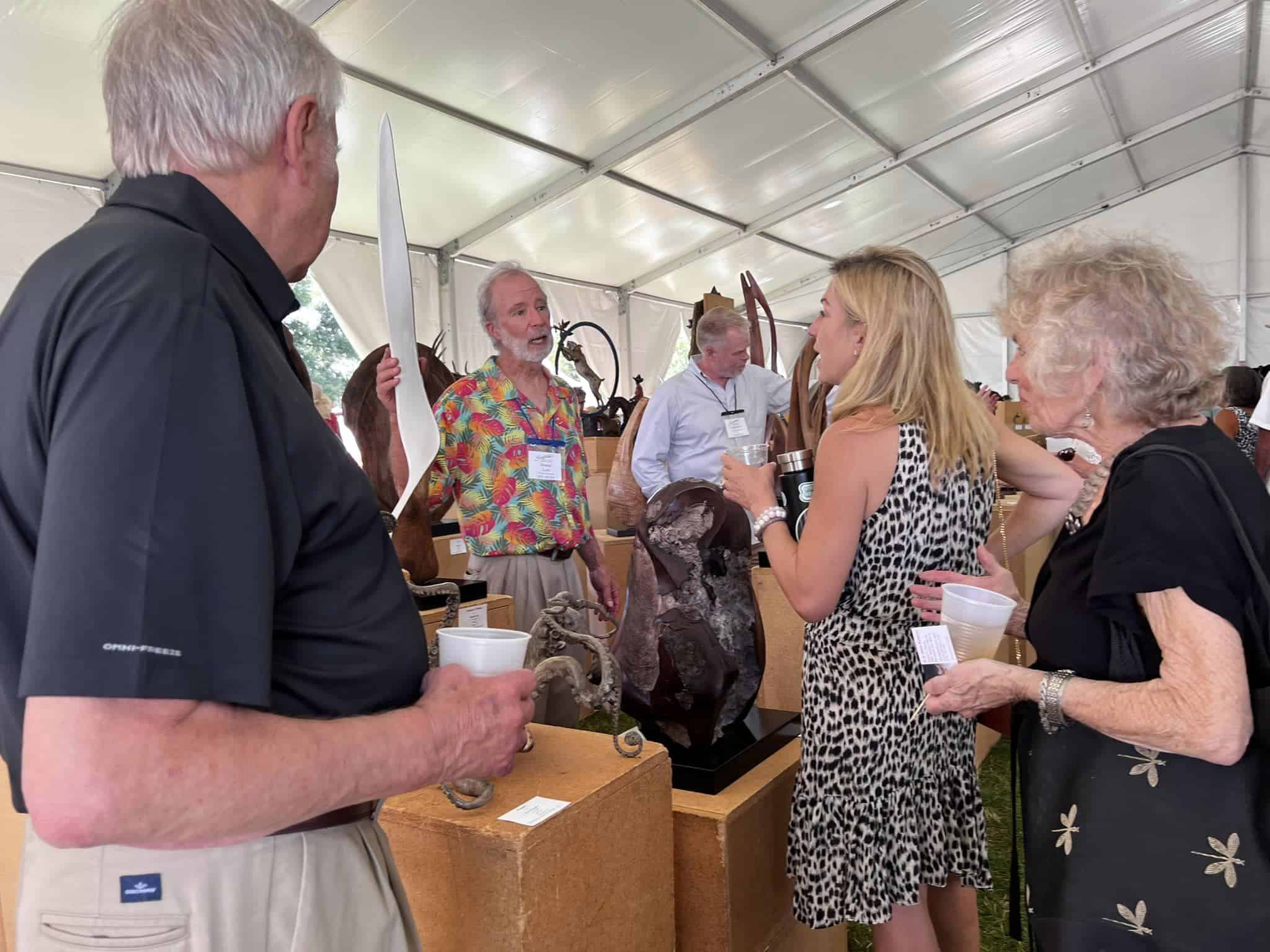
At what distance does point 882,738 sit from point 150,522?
1.29 m

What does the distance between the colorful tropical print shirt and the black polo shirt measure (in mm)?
1804

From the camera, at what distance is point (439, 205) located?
684 cm

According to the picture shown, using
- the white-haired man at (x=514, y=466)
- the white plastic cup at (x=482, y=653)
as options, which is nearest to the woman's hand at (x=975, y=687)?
the white plastic cup at (x=482, y=653)

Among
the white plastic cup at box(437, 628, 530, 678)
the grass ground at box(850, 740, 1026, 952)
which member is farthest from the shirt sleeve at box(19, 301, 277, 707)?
the grass ground at box(850, 740, 1026, 952)

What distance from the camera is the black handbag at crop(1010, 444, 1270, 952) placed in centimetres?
99

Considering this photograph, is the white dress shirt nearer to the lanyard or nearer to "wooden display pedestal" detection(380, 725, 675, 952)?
the lanyard

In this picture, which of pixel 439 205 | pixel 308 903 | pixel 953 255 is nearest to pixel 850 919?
pixel 308 903

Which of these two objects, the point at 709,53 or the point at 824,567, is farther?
the point at 709,53

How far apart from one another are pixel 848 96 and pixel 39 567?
7752mm

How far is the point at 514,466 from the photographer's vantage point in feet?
8.51

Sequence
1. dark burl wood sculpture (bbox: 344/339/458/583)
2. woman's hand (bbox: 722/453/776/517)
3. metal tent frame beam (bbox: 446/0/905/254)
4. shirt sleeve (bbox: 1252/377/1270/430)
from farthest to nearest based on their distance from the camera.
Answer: metal tent frame beam (bbox: 446/0/905/254), shirt sleeve (bbox: 1252/377/1270/430), dark burl wood sculpture (bbox: 344/339/458/583), woman's hand (bbox: 722/453/776/517)

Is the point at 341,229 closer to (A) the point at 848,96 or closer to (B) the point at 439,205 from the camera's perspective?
(B) the point at 439,205

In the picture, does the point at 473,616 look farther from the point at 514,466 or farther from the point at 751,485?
the point at 751,485

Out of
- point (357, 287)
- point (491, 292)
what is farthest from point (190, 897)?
point (357, 287)
